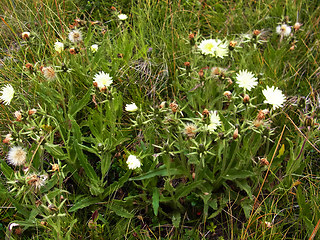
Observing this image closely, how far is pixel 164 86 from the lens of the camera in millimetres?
2785

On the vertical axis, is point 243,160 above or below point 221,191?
above

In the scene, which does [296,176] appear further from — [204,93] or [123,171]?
[123,171]

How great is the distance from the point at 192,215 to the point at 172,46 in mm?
1433

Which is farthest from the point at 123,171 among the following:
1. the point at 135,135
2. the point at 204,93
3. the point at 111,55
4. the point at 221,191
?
the point at 111,55

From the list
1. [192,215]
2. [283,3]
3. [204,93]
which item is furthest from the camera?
[283,3]

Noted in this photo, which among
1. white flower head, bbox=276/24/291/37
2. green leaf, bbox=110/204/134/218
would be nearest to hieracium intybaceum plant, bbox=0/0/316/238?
green leaf, bbox=110/204/134/218

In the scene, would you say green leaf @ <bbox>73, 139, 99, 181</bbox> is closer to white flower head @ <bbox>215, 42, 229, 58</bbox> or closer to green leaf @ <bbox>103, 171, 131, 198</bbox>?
green leaf @ <bbox>103, 171, 131, 198</bbox>

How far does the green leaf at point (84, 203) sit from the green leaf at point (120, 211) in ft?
0.40

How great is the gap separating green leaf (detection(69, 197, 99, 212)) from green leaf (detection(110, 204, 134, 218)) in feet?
0.40

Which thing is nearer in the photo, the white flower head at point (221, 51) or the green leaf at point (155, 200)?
the green leaf at point (155, 200)

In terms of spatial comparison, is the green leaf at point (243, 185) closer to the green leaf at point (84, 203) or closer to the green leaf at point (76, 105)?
the green leaf at point (84, 203)

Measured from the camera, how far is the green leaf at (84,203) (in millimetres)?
2005

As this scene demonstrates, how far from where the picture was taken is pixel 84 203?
2.06m

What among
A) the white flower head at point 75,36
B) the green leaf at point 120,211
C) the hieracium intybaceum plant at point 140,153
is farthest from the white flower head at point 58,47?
the green leaf at point 120,211
